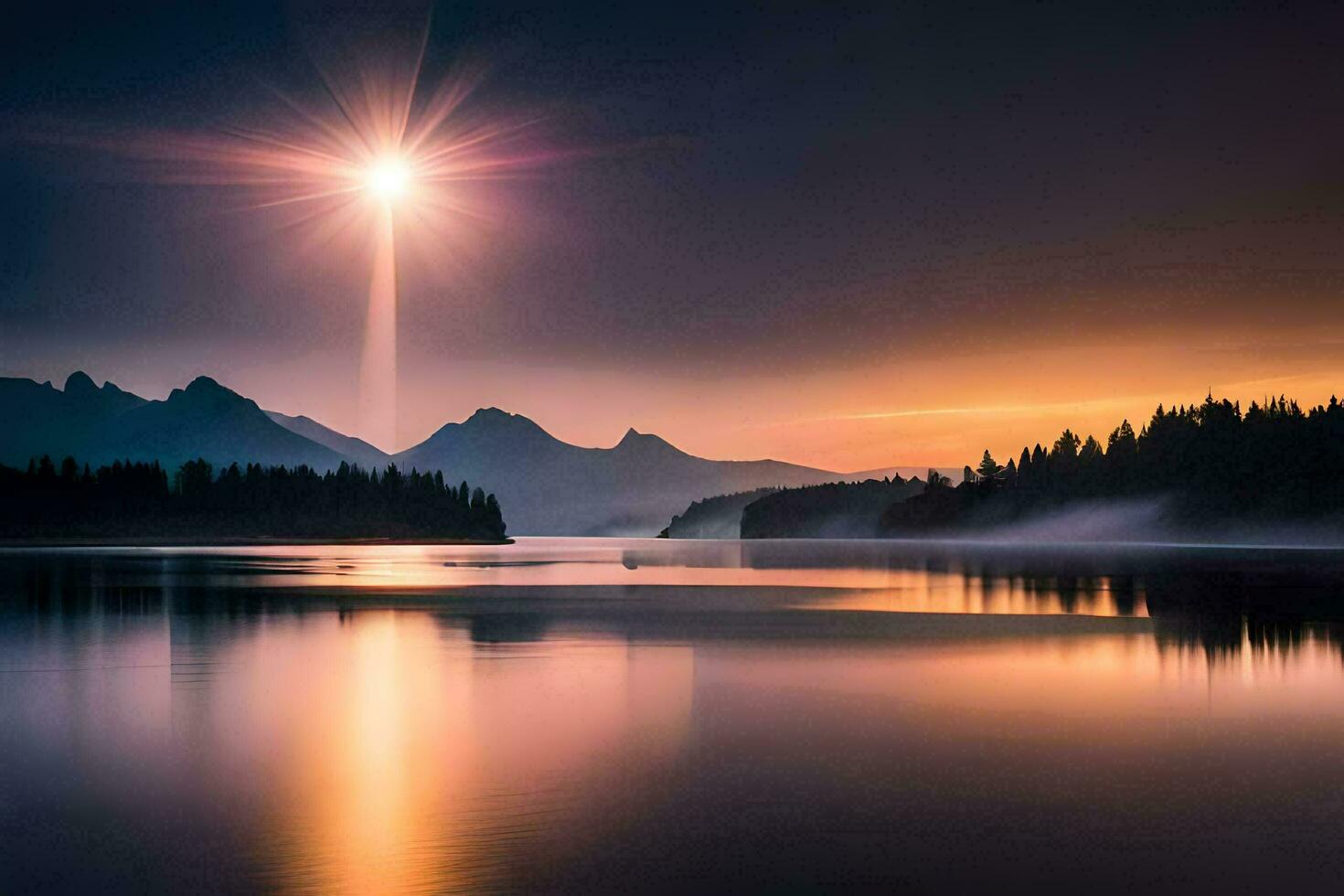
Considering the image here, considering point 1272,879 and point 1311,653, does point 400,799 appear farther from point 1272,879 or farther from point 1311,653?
point 1311,653

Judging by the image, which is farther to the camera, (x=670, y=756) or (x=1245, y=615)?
(x=1245, y=615)

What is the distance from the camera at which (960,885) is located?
597 inches

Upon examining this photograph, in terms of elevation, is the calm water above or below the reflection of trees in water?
above

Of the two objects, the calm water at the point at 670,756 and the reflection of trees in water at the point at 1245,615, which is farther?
the reflection of trees in water at the point at 1245,615

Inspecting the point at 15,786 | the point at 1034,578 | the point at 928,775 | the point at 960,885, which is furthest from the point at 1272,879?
the point at 1034,578

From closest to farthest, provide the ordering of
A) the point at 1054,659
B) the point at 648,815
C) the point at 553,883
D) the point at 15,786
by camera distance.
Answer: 1. the point at 553,883
2. the point at 648,815
3. the point at 15,786
4. the point at 1054,659

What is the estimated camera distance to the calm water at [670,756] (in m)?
16.0

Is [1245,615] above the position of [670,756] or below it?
below

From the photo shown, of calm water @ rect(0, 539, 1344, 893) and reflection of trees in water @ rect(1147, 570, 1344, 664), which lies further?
reflection of trees in water @ rect(1147, 570, 1344, 664)

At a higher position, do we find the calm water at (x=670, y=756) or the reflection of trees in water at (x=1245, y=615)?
the calm water at (x=670, y=756)

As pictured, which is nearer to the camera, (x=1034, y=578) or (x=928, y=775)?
(x=928, y=775)

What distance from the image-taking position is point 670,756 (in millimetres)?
23359

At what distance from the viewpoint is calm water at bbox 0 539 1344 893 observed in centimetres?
1603

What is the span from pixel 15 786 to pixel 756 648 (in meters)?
25.6
